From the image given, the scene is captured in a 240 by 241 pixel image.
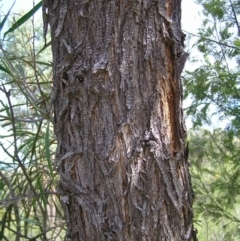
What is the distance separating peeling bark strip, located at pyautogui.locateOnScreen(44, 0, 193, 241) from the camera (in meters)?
0.98

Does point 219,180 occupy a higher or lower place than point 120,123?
higher

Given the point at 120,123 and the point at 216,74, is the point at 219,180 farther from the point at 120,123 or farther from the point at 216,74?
the point at 120,123

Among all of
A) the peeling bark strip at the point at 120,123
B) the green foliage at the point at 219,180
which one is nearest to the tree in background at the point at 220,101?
the green foliage at the point at 219,180

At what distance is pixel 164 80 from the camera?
1.03 meters

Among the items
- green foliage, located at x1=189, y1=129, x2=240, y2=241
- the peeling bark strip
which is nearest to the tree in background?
green foliage, located at x1=189, y1=129, x2=240, y2=241

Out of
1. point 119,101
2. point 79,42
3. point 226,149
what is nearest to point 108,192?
point 119,101

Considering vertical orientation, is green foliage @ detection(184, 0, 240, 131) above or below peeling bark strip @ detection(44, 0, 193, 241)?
above

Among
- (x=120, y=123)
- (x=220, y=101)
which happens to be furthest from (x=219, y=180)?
(x=120, y=123)

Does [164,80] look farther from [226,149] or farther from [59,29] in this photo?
[226,149]

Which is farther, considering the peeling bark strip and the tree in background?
the tree in background

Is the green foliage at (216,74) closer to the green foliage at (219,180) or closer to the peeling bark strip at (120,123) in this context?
the green foliage at (219,180)

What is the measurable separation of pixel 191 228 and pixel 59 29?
530 mm

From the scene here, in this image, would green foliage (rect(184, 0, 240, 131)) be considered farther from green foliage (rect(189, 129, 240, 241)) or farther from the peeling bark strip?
the peeling bark strip

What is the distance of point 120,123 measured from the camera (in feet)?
3.24
